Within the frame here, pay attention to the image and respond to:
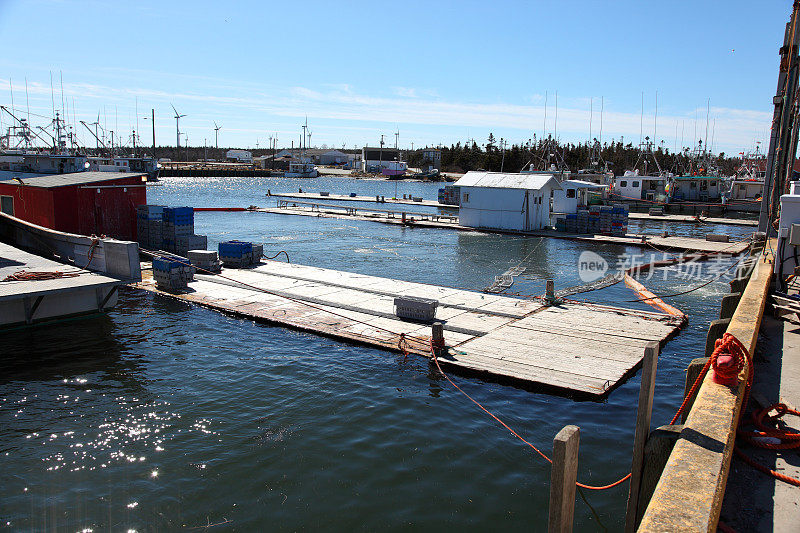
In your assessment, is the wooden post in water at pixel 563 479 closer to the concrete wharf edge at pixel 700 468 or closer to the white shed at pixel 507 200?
the concrete wharf edge at pixel 700 468

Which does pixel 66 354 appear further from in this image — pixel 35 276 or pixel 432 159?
pixel 432 159

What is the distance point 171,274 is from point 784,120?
2196cm

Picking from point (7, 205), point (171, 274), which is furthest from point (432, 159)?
point (171, 274)

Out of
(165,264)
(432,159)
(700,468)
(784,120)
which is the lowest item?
(165,264)

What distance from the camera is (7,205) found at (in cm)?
2777

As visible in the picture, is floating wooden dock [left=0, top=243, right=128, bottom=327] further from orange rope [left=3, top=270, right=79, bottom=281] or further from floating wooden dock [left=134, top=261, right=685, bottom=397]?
floating wooden dock [left=134, top=261, right=685, bottom=397]

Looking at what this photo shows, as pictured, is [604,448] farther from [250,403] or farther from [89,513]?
[89,513]

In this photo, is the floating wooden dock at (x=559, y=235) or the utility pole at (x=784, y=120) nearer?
the utility pole at (x=784, y=120)

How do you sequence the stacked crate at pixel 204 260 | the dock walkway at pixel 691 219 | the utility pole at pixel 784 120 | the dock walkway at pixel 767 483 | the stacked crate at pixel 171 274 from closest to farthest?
1. the dock walkway at pixel 767 483
2. the utility pole at pixel 784 120
3. the stacked crate at pixel 171 274
4. the stacked crate at pixel 204 260
5. the dock walkway at pixel 691 219

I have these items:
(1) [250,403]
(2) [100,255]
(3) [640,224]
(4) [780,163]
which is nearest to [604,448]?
(1) [250,403]

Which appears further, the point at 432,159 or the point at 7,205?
the point at 432,159

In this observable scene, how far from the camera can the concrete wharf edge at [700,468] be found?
4.03 m

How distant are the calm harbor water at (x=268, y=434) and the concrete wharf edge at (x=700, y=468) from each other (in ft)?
9.38

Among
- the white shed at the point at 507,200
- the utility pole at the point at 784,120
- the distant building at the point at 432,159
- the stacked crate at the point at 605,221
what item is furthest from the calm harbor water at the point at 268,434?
the distant building at the point at 432,159
